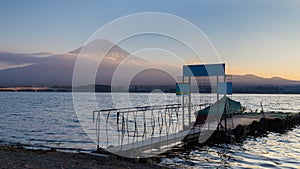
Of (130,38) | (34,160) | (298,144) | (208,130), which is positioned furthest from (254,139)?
(34,160)

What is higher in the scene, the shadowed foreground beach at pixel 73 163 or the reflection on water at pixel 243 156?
the shadowed foreground beach at pixel 73 163

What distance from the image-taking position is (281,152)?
21625 mm

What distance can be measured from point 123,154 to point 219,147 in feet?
30.0

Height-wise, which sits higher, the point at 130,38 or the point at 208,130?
the point at 130,38

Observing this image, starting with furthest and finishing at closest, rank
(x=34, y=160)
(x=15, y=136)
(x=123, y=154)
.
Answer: (x=15, y=136) → (x=123, y=154) → (x=34, y=160)

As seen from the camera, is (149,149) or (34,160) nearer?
(34,160)

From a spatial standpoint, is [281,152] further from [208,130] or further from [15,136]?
[15,136]

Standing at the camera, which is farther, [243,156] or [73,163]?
[243,156]

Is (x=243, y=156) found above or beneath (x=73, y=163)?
beneath

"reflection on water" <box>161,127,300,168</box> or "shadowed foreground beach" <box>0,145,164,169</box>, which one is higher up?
"shadowed foreground beach" <box>0,145,164,169</box>

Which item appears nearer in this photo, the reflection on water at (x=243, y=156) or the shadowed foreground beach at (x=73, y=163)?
the shadowed foreground beach at (x=73, y=163)

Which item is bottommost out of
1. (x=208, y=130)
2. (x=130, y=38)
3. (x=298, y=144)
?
(x=298, y=144)

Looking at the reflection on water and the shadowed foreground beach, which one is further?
the reflection on water

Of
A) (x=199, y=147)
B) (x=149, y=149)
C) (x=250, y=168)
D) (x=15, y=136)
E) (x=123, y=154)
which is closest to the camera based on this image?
(x=123, y=154)
